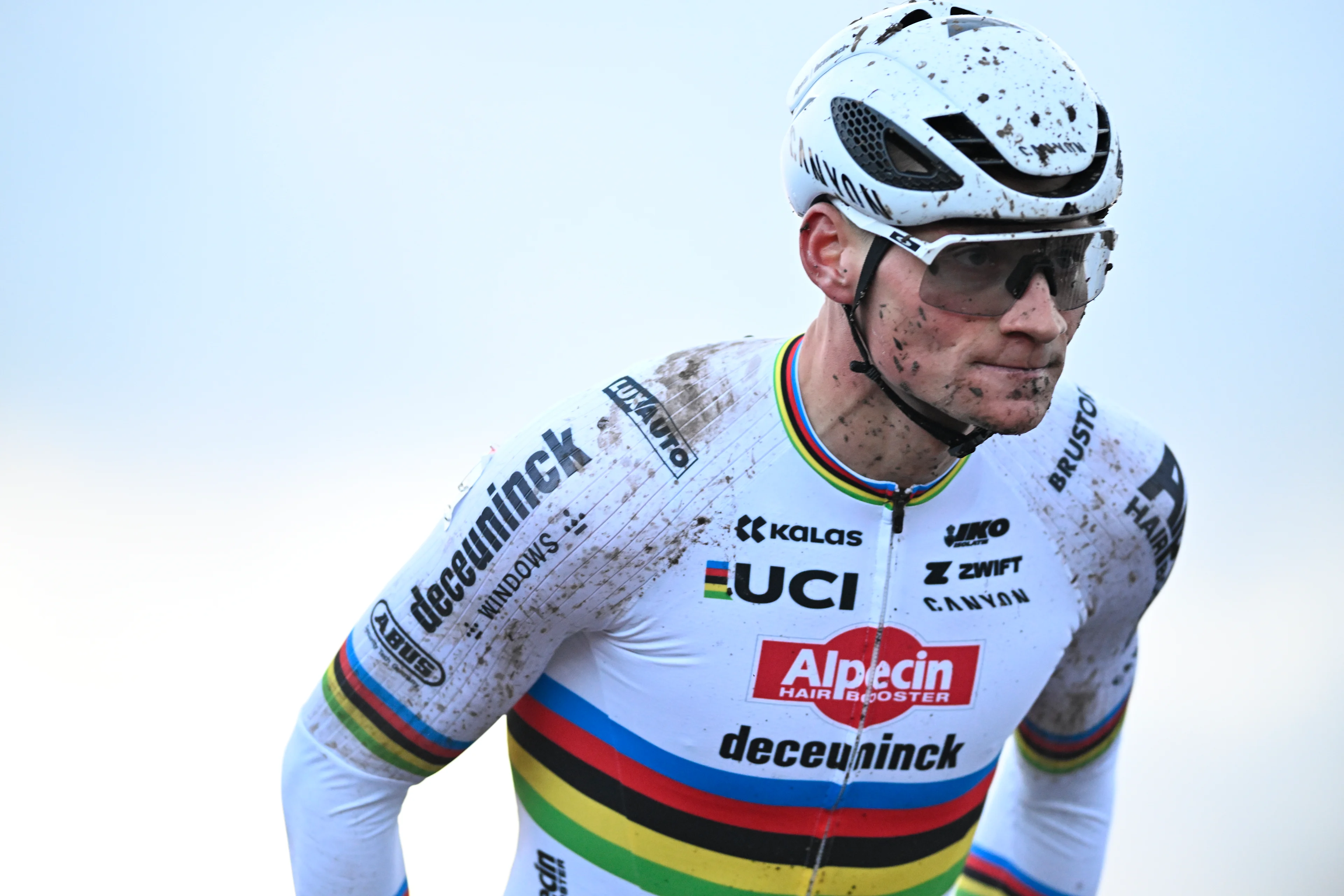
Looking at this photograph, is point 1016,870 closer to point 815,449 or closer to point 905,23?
point 815,449

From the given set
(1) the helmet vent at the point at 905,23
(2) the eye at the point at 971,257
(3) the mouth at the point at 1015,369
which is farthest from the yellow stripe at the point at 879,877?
(1) the helmet vent at the point at 905,23

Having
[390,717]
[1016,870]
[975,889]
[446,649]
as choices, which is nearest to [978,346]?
[446,649]

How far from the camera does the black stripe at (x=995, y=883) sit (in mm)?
2457

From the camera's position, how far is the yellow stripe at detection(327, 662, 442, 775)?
1836 millimetres

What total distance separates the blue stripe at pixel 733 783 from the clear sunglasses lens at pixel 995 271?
62cm

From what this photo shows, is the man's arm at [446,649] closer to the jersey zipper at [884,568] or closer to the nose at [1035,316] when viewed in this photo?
the jersey zipper at [884,568]

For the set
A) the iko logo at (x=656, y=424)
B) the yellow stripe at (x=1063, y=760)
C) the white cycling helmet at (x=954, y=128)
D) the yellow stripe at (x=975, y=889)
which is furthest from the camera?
the yellow stripe at (x=975, y=889)

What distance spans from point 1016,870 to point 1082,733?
347 mm

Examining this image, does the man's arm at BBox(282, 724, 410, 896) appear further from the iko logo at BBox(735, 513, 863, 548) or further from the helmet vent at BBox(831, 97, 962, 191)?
the helmet vent at BBox(831, 97, 962, 191)

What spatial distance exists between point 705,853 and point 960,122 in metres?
0.91

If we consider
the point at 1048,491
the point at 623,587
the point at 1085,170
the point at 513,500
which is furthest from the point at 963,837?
the point at 1085,170

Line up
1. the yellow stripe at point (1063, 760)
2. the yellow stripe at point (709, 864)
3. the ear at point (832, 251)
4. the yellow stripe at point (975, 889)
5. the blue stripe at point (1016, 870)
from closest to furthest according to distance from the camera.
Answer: the ear at point (832, 251), the yellow stripe at point (709, 864), the yellow stripe at point (1063, 760), the blue stripe at point (1016, 870), the yellow stripe at point (975, 889)

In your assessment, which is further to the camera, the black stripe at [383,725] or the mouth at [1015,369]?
the black stripe at [383,725]

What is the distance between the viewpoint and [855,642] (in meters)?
1.77
